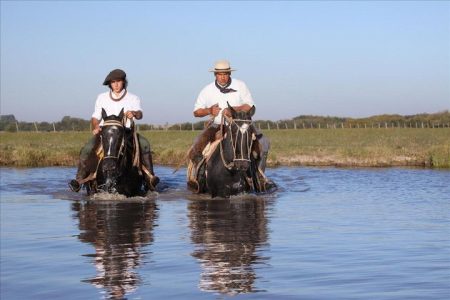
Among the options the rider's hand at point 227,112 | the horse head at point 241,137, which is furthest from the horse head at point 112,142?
the horse head at point 241,137

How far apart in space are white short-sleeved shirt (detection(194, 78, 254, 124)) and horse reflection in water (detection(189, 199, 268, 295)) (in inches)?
73.0

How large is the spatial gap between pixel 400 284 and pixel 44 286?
310 centimetres

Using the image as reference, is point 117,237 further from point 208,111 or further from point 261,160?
point 261,160

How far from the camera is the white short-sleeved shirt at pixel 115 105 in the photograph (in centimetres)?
1552

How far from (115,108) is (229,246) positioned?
6335mm

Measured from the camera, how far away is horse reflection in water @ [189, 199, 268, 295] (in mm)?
7570

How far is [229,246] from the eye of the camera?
32.3ft

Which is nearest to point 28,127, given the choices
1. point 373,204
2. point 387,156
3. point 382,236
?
point 387,156

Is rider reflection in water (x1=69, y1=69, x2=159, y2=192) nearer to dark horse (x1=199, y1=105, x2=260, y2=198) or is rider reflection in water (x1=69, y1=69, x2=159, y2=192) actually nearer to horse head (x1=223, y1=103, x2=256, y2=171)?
dark horse (x1=199, y1=105, x2=260, y2=198)

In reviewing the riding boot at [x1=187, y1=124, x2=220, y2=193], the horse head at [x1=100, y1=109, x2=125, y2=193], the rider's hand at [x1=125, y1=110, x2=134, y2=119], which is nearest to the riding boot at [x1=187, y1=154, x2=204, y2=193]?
the riding boot at [x1=187, y1=124, x2=220, y2=193]

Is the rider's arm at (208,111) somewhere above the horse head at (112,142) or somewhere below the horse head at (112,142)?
above

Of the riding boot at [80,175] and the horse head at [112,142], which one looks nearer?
the horse head at [112,142]

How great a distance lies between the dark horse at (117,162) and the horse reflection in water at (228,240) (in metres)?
1.23

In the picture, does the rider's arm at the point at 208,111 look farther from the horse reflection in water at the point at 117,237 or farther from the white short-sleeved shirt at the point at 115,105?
the horse reflection in water at the point at 117,237
